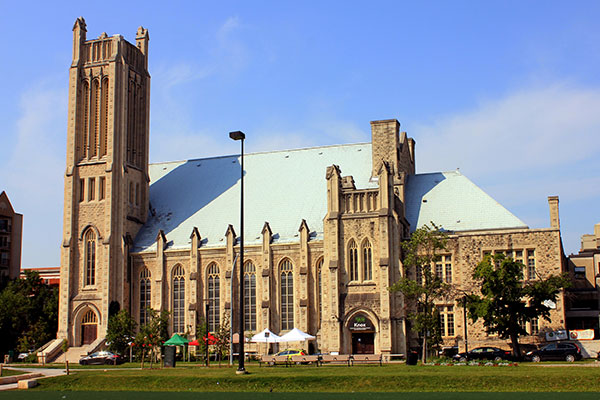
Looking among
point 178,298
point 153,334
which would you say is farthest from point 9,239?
point 153,334

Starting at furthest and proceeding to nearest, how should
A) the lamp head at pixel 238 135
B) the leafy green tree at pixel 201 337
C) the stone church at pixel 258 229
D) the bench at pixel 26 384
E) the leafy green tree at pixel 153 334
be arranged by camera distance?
the leafy green tree at pixel 201 337, the stone church at pixel 258 229, the leafy green tree at pixel 153 334, the lamp head at pixel 238 135, the bench at pixel 26 384

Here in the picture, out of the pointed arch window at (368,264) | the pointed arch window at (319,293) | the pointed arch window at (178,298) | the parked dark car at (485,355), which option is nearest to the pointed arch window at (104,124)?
the pointed arch window at (178,298)

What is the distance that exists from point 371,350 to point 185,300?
1824 centimetres

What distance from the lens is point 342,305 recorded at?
189 ft

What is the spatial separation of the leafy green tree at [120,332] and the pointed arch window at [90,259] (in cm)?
517

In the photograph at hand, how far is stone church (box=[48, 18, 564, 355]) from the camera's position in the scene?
57719 millimetres

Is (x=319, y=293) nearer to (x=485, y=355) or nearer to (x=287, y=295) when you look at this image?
(x=287, y=295)

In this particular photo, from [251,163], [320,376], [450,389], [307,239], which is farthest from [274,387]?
[251,163]

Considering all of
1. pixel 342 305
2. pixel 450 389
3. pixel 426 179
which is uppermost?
pixel 426 179

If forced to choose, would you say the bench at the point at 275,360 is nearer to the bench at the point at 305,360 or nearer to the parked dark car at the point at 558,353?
the bench at the point at 305,360

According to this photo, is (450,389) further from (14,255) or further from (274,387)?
(14,255)

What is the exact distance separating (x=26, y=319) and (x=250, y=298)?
23856 mm

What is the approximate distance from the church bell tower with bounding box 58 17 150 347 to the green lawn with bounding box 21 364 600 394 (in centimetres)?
2854

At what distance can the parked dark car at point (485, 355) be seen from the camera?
A: 1997 inches
